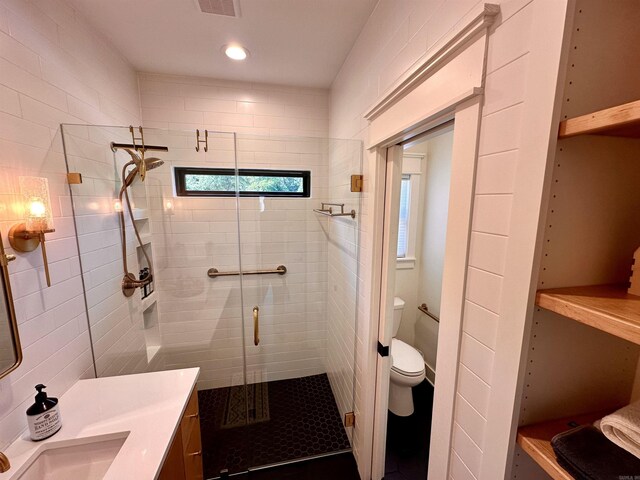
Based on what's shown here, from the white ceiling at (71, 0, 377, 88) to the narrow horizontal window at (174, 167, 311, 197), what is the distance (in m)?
0.75

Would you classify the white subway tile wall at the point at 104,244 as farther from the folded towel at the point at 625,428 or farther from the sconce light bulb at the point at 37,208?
the folded towel at the point at 625,428

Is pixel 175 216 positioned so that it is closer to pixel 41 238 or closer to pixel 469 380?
pixel 41 238

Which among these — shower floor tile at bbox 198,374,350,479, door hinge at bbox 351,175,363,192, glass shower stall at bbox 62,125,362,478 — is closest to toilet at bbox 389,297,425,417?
glass shower stall at bbox 62,125,362,478

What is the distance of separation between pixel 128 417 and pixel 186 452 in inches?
11.9

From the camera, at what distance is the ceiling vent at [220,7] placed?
126 cm

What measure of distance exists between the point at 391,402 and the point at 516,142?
2059 mm

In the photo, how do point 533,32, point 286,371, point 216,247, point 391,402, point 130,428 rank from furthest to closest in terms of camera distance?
1. point 286,371
2. point 216,247
3. point 391,402
4. point 130,428
5. point 533,32

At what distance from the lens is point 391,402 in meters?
Result: 2.00

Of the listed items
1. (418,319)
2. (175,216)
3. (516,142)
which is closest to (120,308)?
(175,216)

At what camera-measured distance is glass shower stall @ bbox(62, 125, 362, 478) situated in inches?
69.6

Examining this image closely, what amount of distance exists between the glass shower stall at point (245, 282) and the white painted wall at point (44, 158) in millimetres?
307

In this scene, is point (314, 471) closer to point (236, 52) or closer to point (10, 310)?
point (10, 310)

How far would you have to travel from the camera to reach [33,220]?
3.25 ft

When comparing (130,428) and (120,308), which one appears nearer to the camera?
(130,428)
